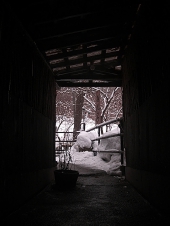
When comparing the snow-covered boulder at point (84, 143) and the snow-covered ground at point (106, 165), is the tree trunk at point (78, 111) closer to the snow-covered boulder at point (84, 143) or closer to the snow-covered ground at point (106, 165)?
the snow-covered boulder at point (84, 143)

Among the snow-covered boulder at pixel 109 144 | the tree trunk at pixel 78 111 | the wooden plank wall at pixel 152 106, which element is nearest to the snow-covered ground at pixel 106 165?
the snow-covered boulder at pixel 109 144

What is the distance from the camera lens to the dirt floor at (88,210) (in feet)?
9.50

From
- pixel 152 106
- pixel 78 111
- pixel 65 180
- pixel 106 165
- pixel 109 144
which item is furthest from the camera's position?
pixel 78 111

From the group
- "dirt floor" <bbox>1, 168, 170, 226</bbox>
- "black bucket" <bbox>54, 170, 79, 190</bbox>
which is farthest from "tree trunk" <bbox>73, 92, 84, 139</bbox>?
"dirt floor" <bbox>1, 168, 170, 226</bbox>

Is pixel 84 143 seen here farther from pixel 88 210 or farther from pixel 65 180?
pixel 88 210

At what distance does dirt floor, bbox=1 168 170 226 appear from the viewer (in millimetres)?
2895

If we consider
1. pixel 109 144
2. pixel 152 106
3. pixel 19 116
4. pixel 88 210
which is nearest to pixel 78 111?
pixel 109 144

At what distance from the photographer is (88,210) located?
345cm

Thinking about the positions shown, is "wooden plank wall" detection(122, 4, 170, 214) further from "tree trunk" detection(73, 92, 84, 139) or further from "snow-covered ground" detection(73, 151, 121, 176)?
"tree trunk" detection(73, 92, 84, 139)

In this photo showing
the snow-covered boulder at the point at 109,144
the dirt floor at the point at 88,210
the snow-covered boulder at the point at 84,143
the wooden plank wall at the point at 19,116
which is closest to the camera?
the dirt floor at the point at 88,210

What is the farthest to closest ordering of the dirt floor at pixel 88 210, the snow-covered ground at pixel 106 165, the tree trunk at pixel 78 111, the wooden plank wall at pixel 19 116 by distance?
1. the tree trunk at pixel 78 111
2. the snow-covered ground at pixel 106 165
3. the wooden plank wall at pixel 19 116
4. the dirt floor at pixel 88 210

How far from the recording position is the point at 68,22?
15.3 ft

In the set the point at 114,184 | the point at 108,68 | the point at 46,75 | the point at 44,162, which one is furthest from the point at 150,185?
the point at 108,68

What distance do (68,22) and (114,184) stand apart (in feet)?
12.7
